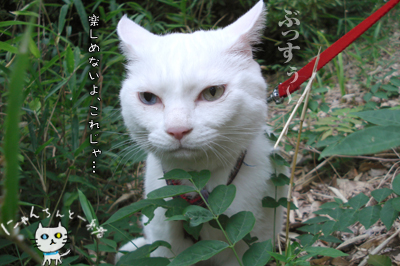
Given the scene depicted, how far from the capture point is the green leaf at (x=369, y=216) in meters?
0.97

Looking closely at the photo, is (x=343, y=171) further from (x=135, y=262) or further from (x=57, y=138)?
(x=57, y=138)

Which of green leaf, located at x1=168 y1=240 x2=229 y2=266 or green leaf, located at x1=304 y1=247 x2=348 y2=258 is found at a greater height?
green leaf, located at x1=304 y1=247 x2=348 y2=258

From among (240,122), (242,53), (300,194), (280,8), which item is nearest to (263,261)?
(240,122)

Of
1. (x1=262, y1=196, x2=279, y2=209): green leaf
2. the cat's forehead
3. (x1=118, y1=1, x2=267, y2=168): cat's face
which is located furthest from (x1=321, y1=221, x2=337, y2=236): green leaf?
the cat's forehead

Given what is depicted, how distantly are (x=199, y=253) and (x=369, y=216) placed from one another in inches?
24.9

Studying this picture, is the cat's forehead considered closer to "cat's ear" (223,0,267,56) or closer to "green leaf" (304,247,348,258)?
"cat's ear" (223,0,267,56)

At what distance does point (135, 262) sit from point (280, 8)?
361 centimetres

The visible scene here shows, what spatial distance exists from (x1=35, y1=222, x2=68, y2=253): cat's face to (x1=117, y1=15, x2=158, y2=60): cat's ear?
859 millimetres

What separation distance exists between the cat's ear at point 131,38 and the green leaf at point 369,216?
115cm

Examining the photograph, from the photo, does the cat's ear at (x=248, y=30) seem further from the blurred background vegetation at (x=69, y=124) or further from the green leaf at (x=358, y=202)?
the green leaf at (x=358, y=202)

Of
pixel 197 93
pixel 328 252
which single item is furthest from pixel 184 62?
pixel 328 252

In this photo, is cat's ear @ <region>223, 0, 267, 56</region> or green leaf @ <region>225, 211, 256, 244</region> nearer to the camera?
green leaf @ <region>225, 211, 256, 244</region>

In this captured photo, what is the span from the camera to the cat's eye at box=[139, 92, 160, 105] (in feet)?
3.89

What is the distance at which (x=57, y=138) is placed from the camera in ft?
6.08
